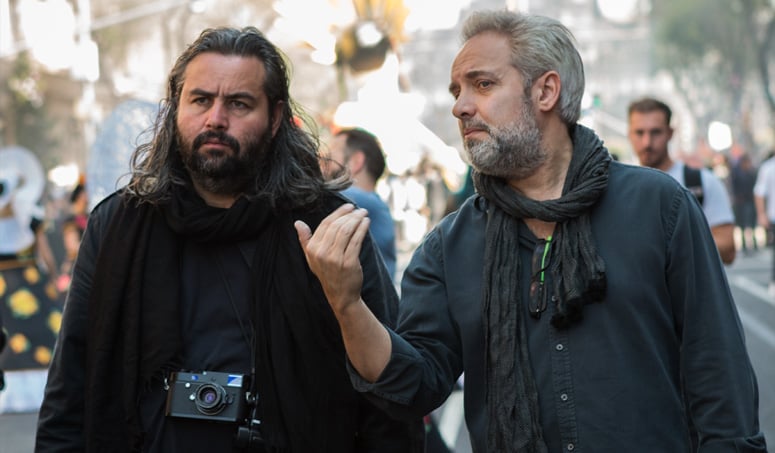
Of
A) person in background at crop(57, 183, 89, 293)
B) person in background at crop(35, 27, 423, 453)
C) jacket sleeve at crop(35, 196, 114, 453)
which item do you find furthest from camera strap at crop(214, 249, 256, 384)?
person in background at crop(57, 183, 89, 293)

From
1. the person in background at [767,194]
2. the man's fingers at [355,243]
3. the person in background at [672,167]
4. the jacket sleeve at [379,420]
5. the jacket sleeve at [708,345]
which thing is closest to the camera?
the man's fingers at [355,243]

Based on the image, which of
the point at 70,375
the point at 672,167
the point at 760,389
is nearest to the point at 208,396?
the point at 70,375

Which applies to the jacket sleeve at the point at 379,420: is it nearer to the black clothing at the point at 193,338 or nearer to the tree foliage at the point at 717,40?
the black clothing at the point at 193,338

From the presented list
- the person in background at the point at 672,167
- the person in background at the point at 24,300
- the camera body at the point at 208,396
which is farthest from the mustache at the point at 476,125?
the person in background at the point at 24,300

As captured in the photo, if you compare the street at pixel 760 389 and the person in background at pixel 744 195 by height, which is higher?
the person in background at pixel 744 195

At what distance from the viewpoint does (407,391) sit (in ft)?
9.29

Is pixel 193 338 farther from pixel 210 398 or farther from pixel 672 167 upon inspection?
pixel 672 167

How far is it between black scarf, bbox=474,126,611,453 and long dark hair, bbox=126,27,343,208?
26.9 inches

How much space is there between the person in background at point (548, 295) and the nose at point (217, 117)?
0.68 m

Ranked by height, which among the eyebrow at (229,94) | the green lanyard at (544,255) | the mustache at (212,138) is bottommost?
the green lanyard at (544,255)

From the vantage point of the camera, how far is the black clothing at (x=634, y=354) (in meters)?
2.80

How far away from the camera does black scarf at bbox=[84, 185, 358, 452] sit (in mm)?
3188

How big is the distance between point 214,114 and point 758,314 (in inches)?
438

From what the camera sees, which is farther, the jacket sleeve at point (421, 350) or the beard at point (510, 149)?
the beard at point (510, 149)
